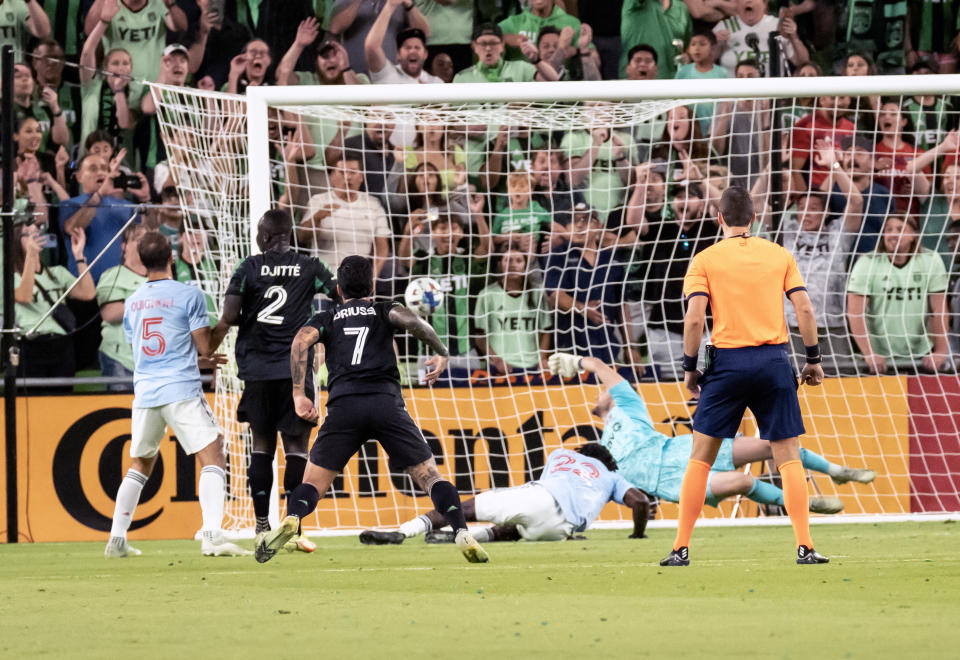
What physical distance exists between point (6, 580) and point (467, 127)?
696 cm

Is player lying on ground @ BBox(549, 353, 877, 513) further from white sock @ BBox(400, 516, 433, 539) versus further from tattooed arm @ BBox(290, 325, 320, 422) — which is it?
tattooed arm @ BBox(290, 325, 320, 422)

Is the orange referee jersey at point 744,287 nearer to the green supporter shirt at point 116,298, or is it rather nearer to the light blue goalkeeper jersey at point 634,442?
the light blue goalkeeper jersey at point 634,442

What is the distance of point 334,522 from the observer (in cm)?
1126

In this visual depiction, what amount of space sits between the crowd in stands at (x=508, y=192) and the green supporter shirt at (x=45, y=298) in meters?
0.02

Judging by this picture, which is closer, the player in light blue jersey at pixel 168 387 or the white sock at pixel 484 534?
the player in light blue jersey at pixel 168 387

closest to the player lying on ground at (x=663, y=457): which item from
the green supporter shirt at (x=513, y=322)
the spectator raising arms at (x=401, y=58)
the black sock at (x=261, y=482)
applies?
the green supporter shirt at (x=513, y=322)

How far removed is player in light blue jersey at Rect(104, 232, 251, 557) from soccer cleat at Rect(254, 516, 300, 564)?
1248 mm

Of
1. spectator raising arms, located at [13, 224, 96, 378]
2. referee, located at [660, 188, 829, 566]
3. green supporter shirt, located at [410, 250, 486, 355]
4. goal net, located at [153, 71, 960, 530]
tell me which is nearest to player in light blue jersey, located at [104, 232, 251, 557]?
goal net, located at [153, 71, 960, 530]

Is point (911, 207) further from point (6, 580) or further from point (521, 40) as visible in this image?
point (6, 580)

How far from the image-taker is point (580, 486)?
9492 mm

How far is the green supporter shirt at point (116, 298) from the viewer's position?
39.4ft

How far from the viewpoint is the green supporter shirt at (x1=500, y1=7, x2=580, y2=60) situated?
14.0 meters

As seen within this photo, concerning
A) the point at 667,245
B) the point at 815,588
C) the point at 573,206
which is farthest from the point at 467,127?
the point at 815,588

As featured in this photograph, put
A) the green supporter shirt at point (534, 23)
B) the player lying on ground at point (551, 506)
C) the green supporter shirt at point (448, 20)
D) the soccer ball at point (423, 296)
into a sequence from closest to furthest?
the player lying on ground at point (551, 506) → the soccer ball at point (423, 296) → the green supporter shirt at point (534, 23) → the green supporter shirt at point (448, 20)
